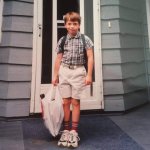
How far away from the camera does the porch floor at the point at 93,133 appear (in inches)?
104

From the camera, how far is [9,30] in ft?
12.3

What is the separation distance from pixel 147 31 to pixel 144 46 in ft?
0.91

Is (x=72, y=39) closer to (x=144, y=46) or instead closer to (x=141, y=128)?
(x=141, y=128)

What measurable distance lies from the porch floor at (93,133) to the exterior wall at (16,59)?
9.5 inches

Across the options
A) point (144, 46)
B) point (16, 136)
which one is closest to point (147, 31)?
point (144, 46)

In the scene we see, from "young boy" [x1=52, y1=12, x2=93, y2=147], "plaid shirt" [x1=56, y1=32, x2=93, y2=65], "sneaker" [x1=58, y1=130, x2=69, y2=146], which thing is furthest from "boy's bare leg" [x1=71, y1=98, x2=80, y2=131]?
"plaid shirt" [x1=56, y1=32, x2=93, y2=65]

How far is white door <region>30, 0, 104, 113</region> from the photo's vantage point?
386cm

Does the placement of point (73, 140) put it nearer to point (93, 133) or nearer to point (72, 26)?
point (93, 133)

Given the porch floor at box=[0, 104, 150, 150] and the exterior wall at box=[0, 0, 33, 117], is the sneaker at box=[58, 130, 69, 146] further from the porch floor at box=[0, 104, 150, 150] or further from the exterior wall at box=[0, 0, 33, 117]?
the exterior wall at box=[0, 0, 33, 117]

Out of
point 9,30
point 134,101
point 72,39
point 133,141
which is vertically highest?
point 9,30

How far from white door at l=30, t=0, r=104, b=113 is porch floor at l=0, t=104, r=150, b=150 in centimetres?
30

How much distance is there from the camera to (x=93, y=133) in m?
3.09

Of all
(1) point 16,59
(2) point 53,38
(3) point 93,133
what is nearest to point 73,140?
(3) point 93,133

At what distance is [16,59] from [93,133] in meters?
1.50
